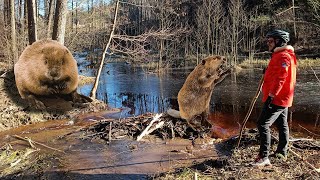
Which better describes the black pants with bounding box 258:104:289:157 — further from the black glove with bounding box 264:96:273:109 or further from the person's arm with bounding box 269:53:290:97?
the person's arm with bounding box 269:53:290:97

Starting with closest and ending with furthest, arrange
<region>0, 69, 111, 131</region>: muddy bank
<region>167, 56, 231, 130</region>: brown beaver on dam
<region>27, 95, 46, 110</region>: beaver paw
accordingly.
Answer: <region>167, 56, 231, 130</region>: brown beaver on dam < <region>27, 95, 46, 110</region>: beaver paw < <region>0, 69, 111, 131</region>: muddy bank

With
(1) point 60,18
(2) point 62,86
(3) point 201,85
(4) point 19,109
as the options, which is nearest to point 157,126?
(3) point 201,85

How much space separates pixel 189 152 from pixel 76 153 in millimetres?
2304

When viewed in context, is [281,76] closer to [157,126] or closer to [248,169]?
[248,169]

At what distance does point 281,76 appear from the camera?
459cm

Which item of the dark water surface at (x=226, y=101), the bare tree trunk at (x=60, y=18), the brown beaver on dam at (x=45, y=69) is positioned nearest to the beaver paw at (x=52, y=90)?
the brown beaver on dam at (x=45, y=69)

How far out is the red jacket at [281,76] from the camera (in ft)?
15.1

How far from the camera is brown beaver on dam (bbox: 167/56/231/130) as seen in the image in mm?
7367

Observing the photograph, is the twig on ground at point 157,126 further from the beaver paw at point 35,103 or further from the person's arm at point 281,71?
the person's arm at point 281,71

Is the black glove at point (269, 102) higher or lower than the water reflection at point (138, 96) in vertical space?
higher

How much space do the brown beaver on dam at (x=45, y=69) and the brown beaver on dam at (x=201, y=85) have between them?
3157mm

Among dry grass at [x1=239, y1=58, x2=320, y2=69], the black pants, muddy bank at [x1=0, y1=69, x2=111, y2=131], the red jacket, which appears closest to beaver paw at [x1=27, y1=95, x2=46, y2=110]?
muddy bank at [x1=0, y1=69, x2=111, y2=131]

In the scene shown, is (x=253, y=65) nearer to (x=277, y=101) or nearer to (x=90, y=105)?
(x=90, y=105)

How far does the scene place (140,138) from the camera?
299 inches
